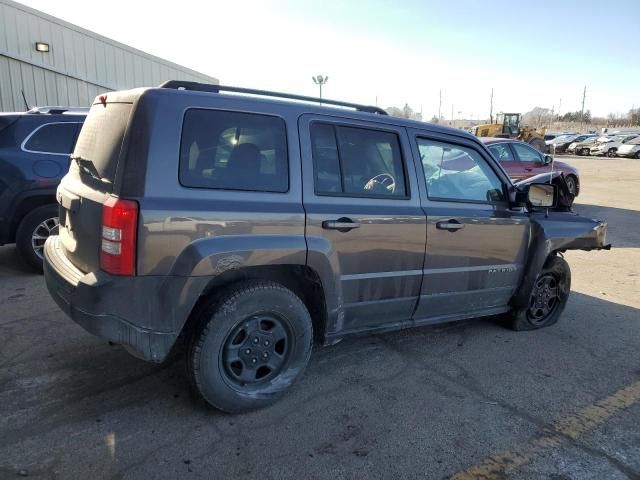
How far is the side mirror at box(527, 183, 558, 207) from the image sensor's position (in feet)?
14.8

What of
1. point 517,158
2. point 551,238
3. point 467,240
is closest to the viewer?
point 467,240

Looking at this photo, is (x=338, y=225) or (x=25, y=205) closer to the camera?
(x=338, y=225)

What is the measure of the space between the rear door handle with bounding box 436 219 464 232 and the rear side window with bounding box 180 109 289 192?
132 cm

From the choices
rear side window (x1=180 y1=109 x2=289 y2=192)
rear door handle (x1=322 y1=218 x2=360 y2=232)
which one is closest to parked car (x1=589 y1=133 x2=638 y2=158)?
rear door handle (x1=322 y1=218 x2=360 y2=232)

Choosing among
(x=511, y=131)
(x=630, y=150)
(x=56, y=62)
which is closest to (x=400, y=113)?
(x=56, y=62)

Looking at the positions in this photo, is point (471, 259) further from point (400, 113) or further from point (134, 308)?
point (400, 113)

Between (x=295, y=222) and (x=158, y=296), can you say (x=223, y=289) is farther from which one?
(x=295, y=222)

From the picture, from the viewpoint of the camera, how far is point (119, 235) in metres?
2.57

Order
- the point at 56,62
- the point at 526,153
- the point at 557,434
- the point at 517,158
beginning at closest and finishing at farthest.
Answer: the point at 557,434 → the point at 517,158 → the point at 526,153 → the point at 56,62

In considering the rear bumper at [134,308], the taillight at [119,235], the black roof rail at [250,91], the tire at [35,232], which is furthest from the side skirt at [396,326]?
the tire at [35,232]

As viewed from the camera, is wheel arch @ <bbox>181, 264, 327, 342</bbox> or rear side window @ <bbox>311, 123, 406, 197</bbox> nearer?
wheel arch @ <bbox>181, 264, 327, 342</bbox>

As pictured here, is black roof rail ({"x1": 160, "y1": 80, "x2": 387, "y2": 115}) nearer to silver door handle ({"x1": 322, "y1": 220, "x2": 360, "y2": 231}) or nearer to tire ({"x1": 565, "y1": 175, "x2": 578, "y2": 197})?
silver door handle ({"x1": 322, "y1": 220, "x2": 360, "y2": 231})

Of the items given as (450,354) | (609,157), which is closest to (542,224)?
(450,354)

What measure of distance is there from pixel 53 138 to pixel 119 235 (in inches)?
157
